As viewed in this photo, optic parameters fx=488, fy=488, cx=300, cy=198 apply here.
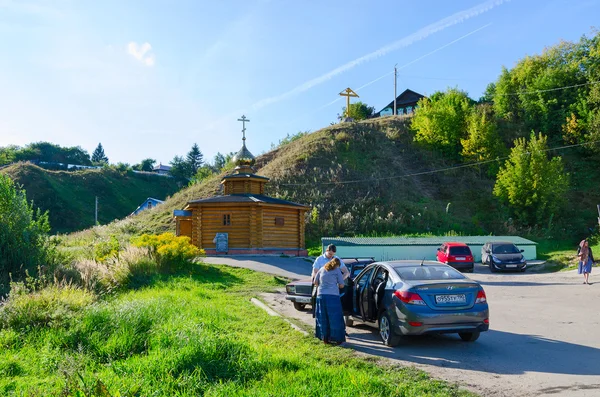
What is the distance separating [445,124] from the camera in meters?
57.6

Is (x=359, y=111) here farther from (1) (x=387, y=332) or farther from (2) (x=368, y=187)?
(1) (x=387, y=332)

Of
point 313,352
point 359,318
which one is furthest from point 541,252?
point 313,352

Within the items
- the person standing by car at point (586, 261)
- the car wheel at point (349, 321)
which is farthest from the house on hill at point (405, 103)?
the car wheel at point (349, 321)

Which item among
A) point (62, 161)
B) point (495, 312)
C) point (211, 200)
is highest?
point (62, 161)

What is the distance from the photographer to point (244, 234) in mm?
31453

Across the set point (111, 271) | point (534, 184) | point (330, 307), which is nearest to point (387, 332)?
point (330, 307)

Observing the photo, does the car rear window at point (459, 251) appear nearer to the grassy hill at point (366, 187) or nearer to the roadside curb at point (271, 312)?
the grassy hill at point (366, 187)

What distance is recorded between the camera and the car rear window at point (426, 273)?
8860mm

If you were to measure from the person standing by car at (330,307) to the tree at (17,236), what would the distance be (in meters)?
10.9

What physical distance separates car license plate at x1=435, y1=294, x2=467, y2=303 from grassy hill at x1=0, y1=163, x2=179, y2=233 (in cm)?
7237

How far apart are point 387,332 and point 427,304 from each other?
0.95 meters

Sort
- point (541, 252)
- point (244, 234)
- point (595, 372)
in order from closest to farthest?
point (595, 372) < point (244, 234) < point (541, 252)

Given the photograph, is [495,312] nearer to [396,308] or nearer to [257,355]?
[396,308]

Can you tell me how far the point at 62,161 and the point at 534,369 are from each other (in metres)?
131
